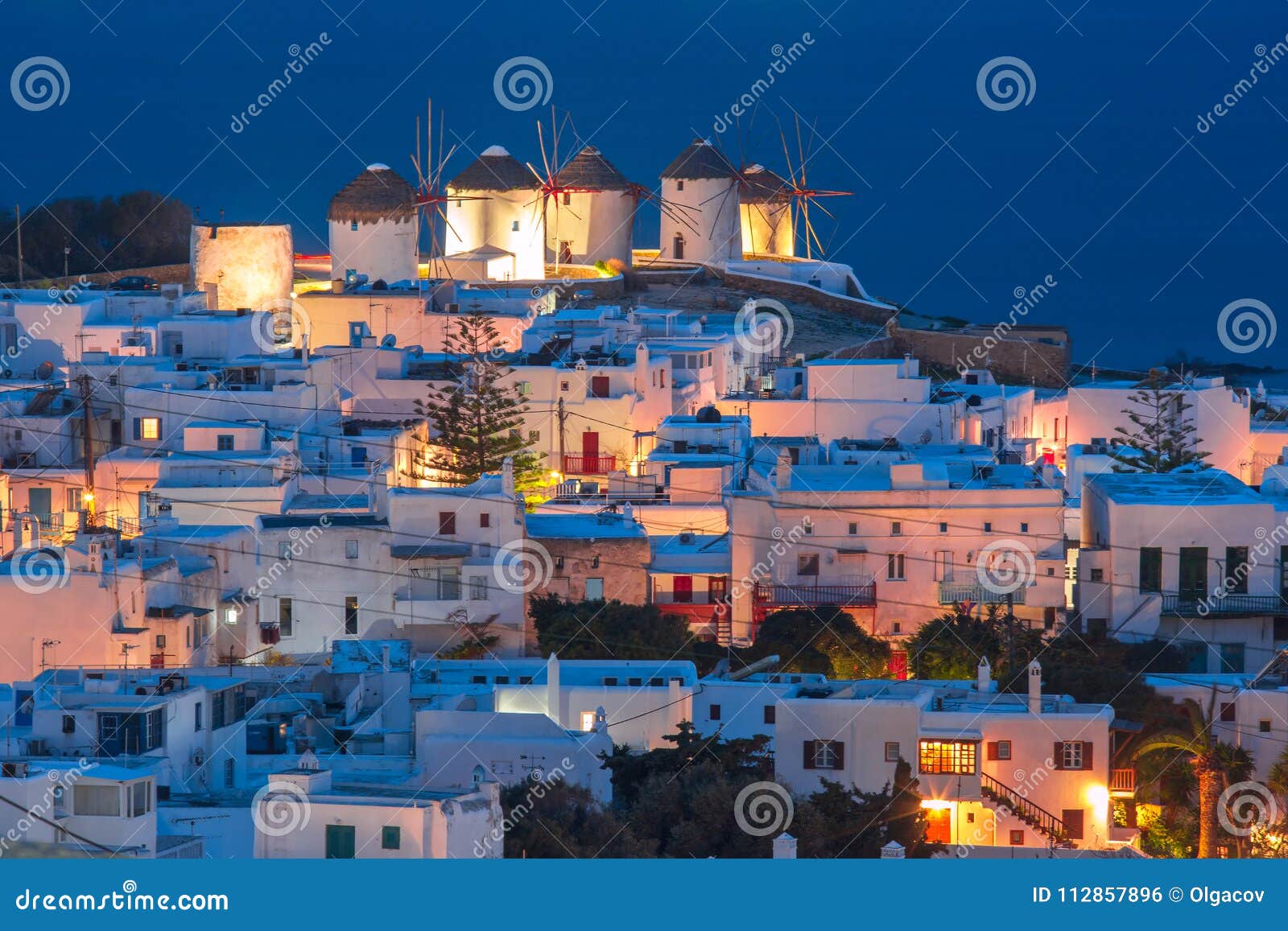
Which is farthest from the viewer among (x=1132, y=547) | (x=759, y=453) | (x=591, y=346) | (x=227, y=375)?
(x=591, y=346)

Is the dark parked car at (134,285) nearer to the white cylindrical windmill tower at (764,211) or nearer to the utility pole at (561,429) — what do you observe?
the utility pole at (561,429)

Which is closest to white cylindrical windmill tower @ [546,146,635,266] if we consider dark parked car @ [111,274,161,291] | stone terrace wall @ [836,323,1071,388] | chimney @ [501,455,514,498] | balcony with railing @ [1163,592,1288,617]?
stone terrace wall @ [836,323,1071,388]

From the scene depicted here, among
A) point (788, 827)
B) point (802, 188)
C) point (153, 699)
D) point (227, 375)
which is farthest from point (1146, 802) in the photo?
point (802, 188)

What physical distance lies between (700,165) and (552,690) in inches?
997

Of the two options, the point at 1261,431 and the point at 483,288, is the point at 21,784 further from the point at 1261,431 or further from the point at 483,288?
the point at 483,288

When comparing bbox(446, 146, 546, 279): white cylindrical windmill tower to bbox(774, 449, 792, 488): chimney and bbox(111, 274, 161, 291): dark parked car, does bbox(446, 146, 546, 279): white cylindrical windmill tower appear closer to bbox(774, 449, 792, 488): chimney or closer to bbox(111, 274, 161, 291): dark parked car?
bbox(111, 274, 161, 291): dark parked car

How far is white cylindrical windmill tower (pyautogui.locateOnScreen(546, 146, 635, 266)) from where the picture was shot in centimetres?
4016

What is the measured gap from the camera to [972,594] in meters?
20.7

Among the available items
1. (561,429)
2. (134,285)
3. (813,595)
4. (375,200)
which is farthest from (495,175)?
(813,595)

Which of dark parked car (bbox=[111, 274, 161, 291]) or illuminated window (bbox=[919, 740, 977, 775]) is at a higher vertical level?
dark parked car (bbox=[111, 274, 161, 291])

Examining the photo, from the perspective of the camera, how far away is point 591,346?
2786 cm

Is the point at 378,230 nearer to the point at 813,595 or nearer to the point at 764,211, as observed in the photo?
the point at 764,211

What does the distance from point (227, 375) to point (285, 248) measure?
944 centimetres

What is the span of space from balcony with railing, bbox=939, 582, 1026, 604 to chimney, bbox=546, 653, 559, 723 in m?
4.81
